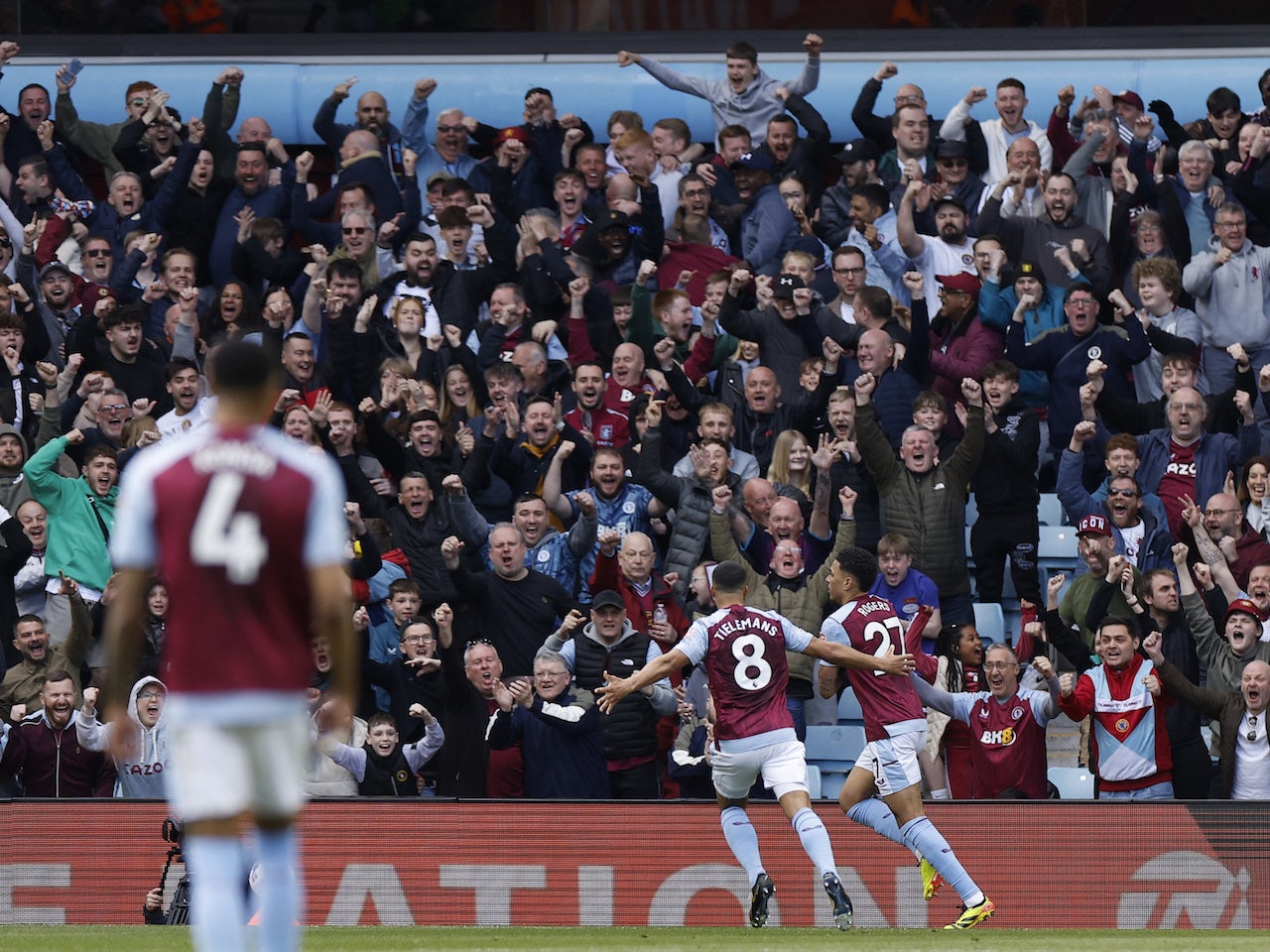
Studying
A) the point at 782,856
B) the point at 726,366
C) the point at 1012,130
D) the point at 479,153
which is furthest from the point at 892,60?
the point at 782,856

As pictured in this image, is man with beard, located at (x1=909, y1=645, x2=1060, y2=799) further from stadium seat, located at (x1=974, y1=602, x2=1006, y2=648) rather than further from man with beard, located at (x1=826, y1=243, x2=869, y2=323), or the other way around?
man with beard, located at (x1=826, y1=243, x2=869, y2=323)

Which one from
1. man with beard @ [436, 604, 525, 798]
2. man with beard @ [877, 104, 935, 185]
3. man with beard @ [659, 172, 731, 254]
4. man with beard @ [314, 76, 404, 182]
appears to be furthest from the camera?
man with beard @ [314, 76, 404, 182]

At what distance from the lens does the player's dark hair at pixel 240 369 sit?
523 centimetres

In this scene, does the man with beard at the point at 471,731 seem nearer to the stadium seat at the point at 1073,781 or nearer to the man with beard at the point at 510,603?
the man with beard at the point at 510,603

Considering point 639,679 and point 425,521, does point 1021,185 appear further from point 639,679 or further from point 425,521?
point 639,679

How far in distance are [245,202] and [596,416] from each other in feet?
11.8

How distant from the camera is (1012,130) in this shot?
617 inches

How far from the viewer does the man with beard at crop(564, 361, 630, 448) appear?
44.3ft

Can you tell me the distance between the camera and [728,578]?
32.3 ft

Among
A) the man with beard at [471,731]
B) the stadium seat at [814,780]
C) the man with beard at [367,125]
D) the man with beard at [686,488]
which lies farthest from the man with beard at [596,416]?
the man with beard at [367,125]

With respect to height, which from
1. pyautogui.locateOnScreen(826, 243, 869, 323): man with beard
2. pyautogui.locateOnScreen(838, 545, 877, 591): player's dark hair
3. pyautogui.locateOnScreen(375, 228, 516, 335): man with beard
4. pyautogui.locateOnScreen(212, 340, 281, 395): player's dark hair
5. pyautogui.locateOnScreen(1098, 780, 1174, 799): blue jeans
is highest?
pyautogui.locateOnScreen(375, 228, 516, 335): man with beard

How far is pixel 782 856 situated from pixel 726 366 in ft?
13.3

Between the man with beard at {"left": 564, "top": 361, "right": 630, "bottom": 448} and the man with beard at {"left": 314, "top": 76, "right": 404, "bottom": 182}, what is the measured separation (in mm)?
3156

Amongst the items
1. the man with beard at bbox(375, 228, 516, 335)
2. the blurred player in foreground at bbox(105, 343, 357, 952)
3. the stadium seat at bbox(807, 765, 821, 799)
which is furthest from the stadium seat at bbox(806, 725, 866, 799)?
the blurred player in foreground at bbox(105, 343, 357, 952)
